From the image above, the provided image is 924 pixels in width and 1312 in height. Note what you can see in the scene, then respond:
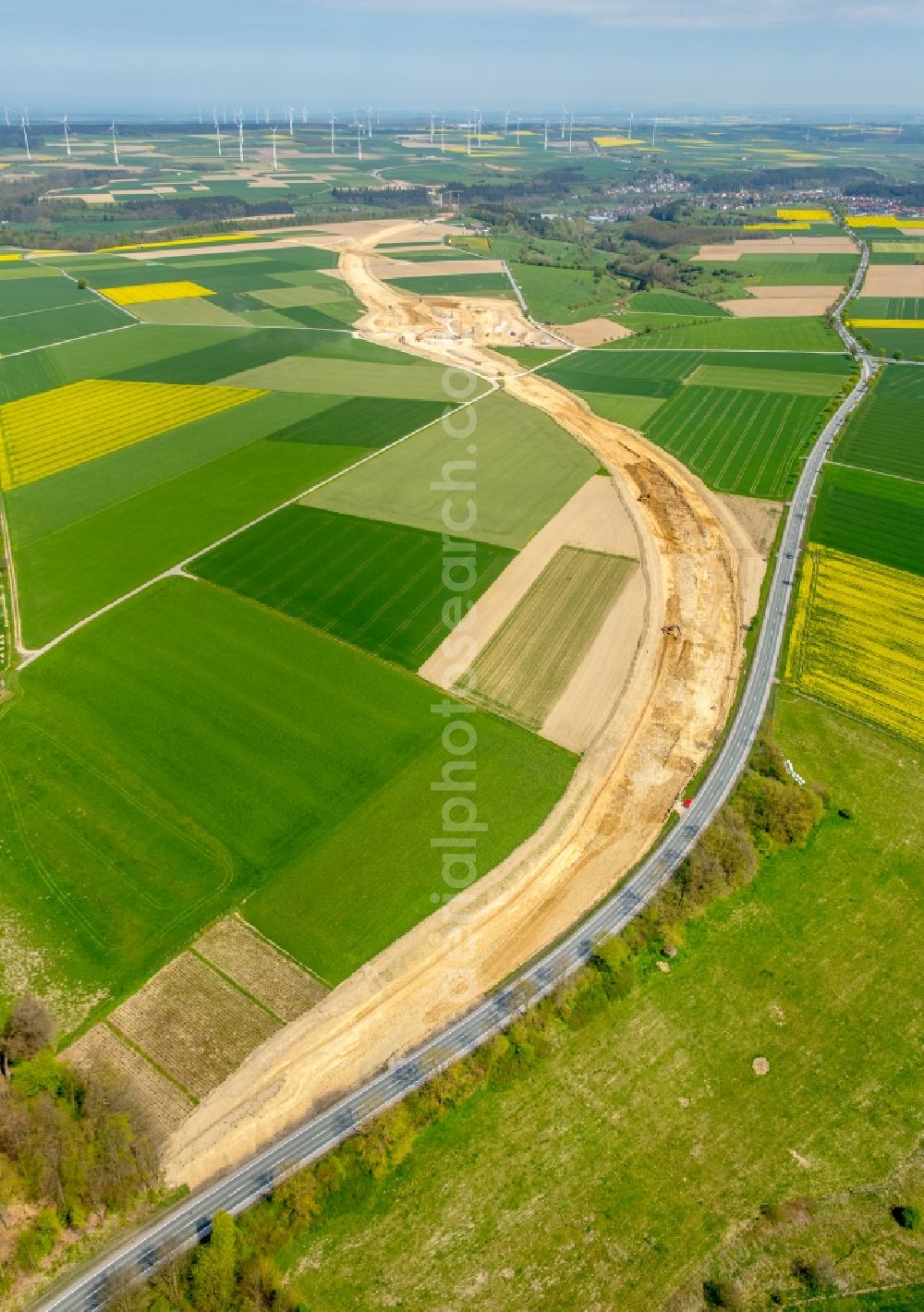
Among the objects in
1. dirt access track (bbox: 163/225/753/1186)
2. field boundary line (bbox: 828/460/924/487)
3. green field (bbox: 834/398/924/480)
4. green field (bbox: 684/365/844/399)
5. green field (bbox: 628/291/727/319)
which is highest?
green field (bbox: 628/291/727/319)

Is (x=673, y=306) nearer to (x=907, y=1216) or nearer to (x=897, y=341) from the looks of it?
(x=897, y=341)

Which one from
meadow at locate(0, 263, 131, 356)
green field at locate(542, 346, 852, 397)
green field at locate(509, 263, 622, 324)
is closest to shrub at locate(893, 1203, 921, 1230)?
green field at locate(542, 346, 852, 397)

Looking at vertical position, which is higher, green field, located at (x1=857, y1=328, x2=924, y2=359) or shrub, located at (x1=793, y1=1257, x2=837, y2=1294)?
green field, located at (x1=857, y1=328, x2=924, y2=359)

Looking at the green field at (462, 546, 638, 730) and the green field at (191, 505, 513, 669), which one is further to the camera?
the green field at (191, 505, 513, 669)

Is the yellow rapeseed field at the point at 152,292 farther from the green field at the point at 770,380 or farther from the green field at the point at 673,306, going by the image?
the green field at the point at 770,380

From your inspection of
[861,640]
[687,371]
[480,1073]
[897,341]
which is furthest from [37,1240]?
[897,341]

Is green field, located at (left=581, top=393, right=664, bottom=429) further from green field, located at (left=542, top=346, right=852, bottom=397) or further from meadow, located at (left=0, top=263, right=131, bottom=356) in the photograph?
meadow, located at (left=0, top=263, right=131, bottom=356)

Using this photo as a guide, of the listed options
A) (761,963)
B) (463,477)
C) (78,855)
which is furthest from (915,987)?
(463,477)
